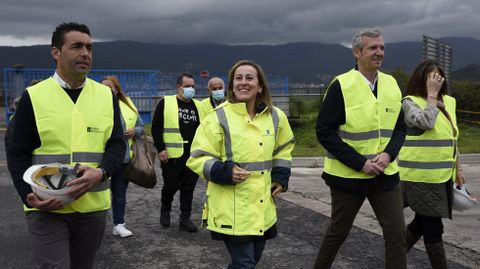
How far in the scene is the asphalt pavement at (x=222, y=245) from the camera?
4.68 meters

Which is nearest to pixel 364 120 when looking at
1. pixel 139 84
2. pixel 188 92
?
pixel 188 92

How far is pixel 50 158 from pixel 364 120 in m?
2.16

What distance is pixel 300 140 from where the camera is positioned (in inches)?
623

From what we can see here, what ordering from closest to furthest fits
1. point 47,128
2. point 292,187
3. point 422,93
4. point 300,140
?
1. point 47,128
2. point 422,93
3. point 292,187
4. point 300,140

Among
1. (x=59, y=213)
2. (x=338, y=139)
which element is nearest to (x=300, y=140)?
(x=338, y=139)

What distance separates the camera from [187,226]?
579cm

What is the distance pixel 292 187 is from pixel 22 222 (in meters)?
4.22

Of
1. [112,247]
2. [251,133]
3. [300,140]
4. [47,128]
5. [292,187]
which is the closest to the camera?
[47,128]

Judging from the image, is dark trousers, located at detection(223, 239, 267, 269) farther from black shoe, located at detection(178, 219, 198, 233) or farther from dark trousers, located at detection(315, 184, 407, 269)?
black shoe, located at detection(178, 219, 198, 233)

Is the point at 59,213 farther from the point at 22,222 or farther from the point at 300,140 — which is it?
the point at 300,140

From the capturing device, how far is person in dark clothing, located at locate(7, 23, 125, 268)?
280 cm

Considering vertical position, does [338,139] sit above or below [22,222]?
above

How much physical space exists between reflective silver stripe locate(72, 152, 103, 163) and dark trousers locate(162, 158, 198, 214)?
290 cm

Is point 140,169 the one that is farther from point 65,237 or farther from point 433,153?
point 433,153
